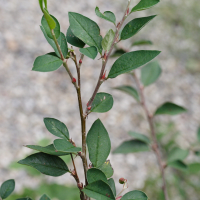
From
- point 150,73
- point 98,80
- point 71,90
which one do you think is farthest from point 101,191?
point 71,90

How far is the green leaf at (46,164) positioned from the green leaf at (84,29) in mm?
154

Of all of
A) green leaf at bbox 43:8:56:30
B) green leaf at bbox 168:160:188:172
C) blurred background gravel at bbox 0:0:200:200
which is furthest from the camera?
blurred background gravel at bbox 0:0:200:200

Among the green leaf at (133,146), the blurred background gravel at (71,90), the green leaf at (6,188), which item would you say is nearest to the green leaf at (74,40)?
the green leaf at (6,188)

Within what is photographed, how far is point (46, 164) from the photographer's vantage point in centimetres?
36

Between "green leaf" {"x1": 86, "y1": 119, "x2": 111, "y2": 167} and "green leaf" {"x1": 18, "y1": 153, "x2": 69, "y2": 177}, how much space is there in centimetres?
4

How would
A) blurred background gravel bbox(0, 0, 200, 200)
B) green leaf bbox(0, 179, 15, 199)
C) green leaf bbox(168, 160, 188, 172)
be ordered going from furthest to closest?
blurred background gravel bbox(0, 0, 200, 200), green leaf bbox(168, 160, 188, 172), green leaf bbox(0, 179, 15, 199)

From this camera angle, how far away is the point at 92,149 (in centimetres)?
37

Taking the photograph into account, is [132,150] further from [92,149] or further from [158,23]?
[158,23]

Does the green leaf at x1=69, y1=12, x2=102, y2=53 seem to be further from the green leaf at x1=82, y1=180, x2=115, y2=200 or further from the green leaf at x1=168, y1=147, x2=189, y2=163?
the green leaf at x1=168, y1=147, x2=189, y2=163

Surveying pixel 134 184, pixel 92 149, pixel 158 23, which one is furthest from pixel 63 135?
pixel 158 23

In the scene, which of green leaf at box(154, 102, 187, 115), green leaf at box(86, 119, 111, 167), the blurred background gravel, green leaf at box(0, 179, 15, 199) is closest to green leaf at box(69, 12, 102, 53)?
green leaf at box(86, 119, 111, 167)

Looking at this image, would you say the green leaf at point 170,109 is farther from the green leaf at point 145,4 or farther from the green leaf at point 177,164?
the green leaf at point 145,4

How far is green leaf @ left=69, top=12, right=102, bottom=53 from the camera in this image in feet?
1.17

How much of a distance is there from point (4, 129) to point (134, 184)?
988mm
